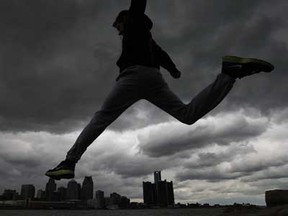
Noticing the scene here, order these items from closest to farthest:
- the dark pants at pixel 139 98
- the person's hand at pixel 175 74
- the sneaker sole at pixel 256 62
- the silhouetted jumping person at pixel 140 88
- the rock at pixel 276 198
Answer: the sneaker sole at pixel 256 62
the silhouetted jumping person at pixel 140 88
the dark pants at pixel 139 98
the person's hand at pixel 175 74
the rock at pixel 276 198

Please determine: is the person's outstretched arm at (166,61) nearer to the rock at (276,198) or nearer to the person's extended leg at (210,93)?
the person's extended leg at (210,93)

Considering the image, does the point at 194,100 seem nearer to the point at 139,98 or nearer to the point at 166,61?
the point at 139,98

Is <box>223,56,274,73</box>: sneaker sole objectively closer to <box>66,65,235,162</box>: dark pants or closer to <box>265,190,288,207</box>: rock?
<box>66,65,235,162</box>: dark pants

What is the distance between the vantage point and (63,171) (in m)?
5.88

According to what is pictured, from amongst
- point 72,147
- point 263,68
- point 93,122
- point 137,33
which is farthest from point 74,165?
point 263,68

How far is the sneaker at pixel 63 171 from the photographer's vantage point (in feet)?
19.2

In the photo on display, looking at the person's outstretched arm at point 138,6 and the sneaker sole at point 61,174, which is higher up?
the person's outstretched arm at point 138,6

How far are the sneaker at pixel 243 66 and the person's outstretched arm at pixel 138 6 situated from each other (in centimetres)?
162

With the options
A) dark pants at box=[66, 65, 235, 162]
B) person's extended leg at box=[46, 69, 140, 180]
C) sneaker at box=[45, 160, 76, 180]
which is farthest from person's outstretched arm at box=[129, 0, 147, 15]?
sneaker at box=[45, 160, 76, 180]

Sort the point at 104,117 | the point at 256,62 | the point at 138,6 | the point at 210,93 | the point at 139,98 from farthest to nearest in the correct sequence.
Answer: the point at 139,98
the point at 104,117
the point at 210,93
the point at 256,62
the point at 138,6

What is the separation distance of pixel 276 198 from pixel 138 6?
28.3 feet

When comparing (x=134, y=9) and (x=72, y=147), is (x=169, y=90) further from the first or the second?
(x=72, y=147)

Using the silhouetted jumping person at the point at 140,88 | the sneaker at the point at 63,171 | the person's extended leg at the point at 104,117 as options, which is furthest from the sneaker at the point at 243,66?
the sneaker at the point at 63,171

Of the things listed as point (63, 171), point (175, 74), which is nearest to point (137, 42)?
point (175, 74)
